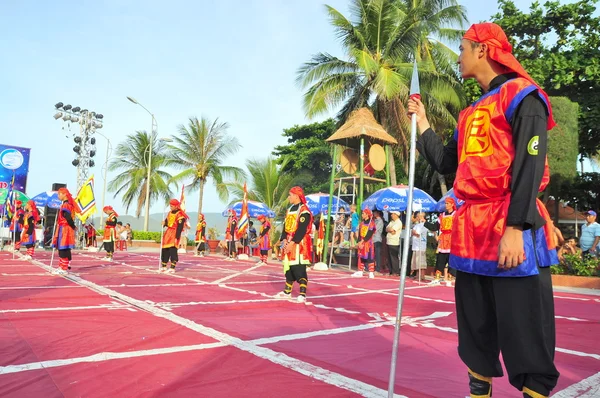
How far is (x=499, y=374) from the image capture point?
2.28m

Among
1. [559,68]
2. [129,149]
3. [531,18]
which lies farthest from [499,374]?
[129,149]

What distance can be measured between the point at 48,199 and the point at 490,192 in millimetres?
24095

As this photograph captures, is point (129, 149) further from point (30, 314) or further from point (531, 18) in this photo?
point (30, 314)

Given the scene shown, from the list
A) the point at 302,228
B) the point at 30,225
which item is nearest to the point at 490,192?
the point at 302,228

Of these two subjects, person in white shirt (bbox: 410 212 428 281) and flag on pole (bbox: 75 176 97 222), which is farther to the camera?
flag on pole (bbox: 75 176 97 222)

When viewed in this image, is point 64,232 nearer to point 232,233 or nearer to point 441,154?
point 441,154

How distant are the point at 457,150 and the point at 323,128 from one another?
35.6 metres

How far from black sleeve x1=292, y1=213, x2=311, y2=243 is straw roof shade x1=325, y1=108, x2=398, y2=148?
29.6ft

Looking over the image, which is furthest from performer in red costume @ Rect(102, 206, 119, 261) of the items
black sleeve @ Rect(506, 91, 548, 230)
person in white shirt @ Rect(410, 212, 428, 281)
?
black sleeve @ Rect(506, 91, 548, 230)

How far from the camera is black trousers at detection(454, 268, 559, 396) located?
2.08 meters

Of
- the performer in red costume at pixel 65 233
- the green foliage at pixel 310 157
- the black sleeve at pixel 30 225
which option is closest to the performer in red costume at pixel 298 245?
the performer in red costume at pixel 65 233

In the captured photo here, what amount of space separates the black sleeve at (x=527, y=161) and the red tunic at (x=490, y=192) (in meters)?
0.06

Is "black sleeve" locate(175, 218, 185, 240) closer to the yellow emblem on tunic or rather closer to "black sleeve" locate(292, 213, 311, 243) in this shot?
"black sleeve" locate(292, 213, 311, 243)

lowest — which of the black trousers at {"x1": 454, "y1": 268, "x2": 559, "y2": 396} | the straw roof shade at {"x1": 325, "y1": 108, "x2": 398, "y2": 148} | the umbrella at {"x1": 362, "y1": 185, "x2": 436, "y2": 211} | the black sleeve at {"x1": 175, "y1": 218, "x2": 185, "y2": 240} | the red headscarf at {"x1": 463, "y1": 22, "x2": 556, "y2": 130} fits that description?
the black trousers at {"x1": 454, "y1": 268, "x2": 559, "y2": 396}
